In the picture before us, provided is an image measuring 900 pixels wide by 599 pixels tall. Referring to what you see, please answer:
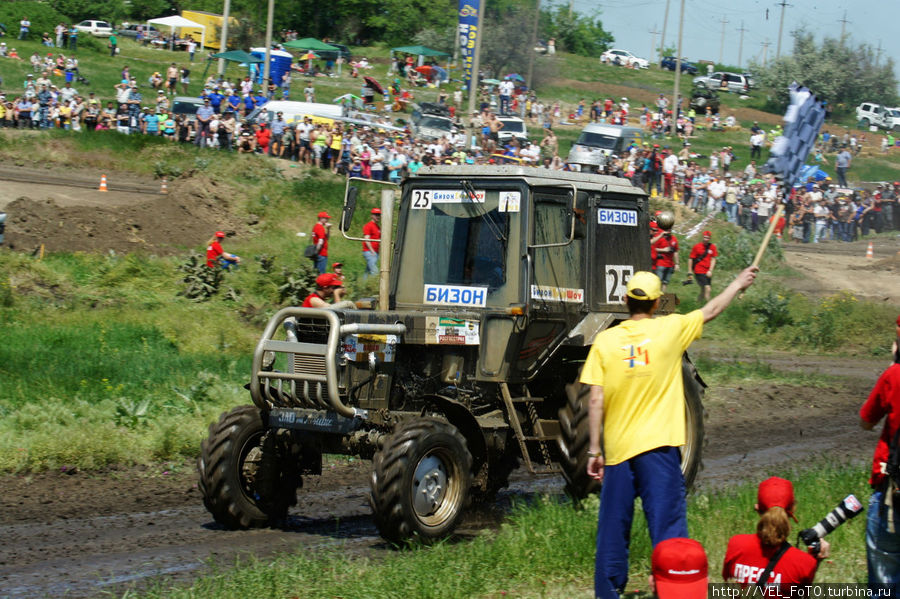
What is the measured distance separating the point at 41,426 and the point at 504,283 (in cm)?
549

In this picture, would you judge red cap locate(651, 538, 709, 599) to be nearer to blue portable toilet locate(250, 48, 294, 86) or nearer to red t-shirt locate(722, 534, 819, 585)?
red t-shirt locate(722, 534, 819, 585)

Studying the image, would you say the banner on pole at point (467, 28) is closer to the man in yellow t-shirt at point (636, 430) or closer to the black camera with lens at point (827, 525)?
the man in yellow t-shirt at point (636, 430)

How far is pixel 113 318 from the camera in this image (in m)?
17.1

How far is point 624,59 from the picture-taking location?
269 feet

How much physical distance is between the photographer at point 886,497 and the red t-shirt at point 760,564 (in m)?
0.41

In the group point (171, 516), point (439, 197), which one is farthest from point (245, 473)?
point (439, 197)

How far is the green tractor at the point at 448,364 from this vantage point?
26.2 feet

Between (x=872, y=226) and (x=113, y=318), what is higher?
(x=872, y=226)

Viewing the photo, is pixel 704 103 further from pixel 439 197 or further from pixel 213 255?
pixel 439 197

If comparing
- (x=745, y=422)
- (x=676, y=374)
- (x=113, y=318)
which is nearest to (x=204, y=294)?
(x=113, y=318)

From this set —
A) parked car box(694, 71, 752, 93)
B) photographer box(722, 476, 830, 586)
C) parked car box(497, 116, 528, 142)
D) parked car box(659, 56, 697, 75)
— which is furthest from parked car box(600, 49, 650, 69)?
photographer box(722, 476, 830, 586)

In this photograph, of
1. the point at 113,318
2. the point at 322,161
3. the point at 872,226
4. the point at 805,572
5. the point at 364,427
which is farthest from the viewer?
the point at 872,226

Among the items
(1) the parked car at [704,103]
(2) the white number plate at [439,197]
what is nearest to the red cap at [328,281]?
(2) the white number plate at [439,197]

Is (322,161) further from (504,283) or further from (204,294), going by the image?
(504,283)
